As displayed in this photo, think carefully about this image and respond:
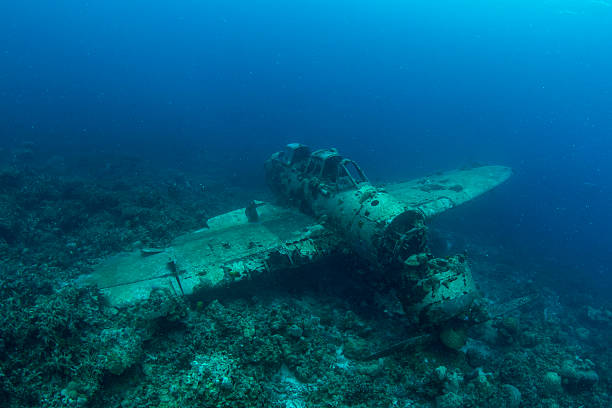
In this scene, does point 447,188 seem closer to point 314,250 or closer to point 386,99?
point 314,250

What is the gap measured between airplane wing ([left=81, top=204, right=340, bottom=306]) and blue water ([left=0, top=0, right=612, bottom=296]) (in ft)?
39.9

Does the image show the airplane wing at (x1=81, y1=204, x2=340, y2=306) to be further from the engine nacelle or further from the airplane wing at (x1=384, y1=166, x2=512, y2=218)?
the airplane wing at (x1=384, y1=166, x2=512, y2=218)

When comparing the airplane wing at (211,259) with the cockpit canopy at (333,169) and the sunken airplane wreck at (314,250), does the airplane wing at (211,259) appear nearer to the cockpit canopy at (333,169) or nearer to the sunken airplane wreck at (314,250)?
the sunken airplane wreck at (314,250)

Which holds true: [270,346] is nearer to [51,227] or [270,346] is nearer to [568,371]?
Result: [568,371]

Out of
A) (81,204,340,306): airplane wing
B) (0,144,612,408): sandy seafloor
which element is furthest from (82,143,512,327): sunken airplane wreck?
(0,144,612,408): sandy seafloor

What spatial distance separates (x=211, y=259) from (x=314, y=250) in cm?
260

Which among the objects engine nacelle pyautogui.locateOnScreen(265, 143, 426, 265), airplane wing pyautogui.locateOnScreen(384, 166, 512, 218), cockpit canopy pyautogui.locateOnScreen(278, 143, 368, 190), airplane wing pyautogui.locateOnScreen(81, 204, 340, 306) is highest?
cockpit canopy pyautogui.locateOnScreen(278, 143, 368, 190)

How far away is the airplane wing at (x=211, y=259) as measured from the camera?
725cm

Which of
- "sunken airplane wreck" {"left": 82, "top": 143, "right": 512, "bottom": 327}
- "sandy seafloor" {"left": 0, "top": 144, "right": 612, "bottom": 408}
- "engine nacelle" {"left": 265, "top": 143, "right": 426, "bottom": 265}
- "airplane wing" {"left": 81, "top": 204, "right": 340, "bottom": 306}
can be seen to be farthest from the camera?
"engine nacelle" {"left": 265, "top": 143, "right": 426, "bottom": 265}

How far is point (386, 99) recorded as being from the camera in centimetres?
8031

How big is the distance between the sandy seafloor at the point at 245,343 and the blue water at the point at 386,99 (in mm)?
9820

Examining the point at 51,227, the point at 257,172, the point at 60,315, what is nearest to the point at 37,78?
the point at 257,172

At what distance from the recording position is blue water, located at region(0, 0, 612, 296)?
2683 cm

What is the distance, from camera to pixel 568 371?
23.9ft
